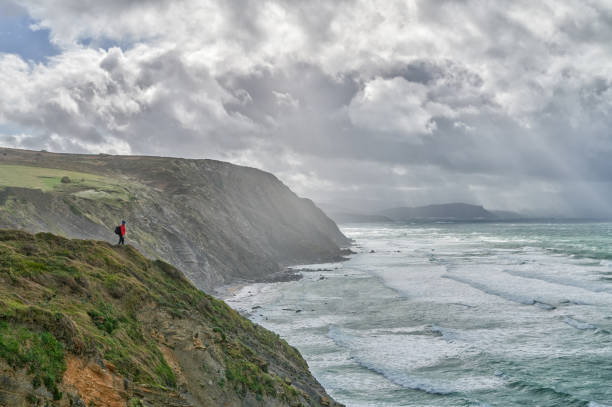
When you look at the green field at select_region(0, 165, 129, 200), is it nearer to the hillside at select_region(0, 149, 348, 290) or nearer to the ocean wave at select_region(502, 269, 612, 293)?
the hillside at select_region(0, 149, 348, 290)

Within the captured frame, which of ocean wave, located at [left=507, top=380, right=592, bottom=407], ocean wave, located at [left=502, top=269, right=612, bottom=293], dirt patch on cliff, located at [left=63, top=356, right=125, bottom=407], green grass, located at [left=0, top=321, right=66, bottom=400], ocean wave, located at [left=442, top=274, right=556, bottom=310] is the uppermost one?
green grass, located at [left=0, top=321, right=66, bottom=400]

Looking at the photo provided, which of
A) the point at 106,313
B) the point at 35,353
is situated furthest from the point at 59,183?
the point at 35,353

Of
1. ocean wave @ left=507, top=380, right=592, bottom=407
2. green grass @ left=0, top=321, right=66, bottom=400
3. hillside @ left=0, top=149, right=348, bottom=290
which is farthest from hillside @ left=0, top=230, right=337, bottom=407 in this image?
hillside @ left=0, top=149, right=348, bottom=290

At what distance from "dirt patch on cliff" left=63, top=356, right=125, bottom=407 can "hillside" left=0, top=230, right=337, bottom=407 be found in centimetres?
2

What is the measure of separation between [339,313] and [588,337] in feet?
55.3

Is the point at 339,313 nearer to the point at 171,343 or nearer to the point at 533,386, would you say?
the point at 533,386

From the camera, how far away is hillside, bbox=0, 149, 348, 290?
1465 inches

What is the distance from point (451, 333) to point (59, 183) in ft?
142

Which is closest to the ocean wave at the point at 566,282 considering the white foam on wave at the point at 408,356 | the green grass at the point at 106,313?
the white foam on wave at the point at 408,356

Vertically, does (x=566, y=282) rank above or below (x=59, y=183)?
below

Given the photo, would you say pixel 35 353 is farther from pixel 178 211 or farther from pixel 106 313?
pixel 178 211

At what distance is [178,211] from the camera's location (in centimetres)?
5753

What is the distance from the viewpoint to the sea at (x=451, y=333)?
1975 cm

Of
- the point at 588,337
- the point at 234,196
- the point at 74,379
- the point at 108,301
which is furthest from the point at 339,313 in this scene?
the point at 234,196
